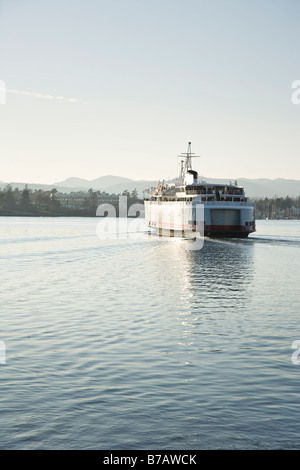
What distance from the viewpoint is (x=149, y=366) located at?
18.8 meters

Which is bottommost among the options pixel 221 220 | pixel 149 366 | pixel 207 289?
pixel 207 289

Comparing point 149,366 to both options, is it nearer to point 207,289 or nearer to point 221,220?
point 207,289

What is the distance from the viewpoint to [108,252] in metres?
79.6

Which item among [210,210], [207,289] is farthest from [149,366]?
[210,210]

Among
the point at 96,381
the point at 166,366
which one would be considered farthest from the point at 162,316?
A: the point at 96,381

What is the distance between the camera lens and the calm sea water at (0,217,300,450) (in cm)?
1302

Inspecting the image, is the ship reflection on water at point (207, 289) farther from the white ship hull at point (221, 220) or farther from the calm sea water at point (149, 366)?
the white ship hull at point (221, 220)

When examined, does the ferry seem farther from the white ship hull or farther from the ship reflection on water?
the ship reflection on water

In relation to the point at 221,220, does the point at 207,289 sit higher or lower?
lower

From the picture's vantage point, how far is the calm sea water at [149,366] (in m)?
13.0

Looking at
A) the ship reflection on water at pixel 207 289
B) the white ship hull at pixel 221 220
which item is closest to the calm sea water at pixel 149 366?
the ship reflection on water at pixel 207 289

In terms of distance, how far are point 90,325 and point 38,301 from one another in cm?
867

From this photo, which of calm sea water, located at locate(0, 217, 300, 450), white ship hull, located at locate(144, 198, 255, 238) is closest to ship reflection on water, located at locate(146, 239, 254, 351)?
calm sea water, located at locate(0, 217, 300, 450)

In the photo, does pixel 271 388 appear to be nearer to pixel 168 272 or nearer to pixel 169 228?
pixel 168 272
